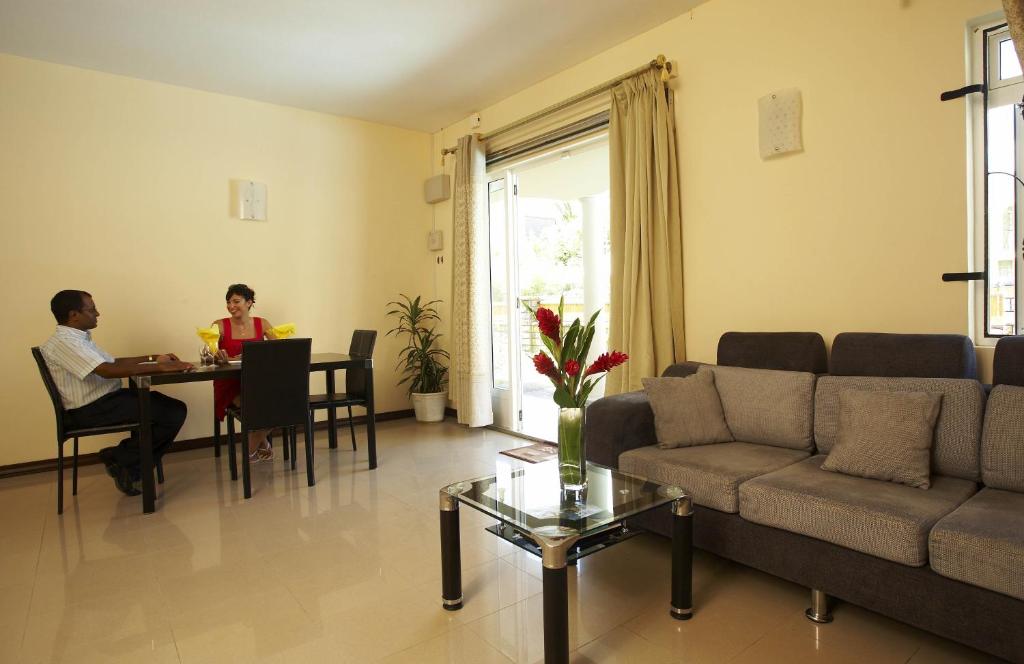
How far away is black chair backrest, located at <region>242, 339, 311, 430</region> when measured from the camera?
345 centimetres

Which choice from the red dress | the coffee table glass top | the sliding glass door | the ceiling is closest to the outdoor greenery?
the sliding glass door

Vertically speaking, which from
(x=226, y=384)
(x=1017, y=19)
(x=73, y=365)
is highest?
(x=1017, y=19)

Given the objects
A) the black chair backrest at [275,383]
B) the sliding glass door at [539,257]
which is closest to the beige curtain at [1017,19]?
the sliding glass door at [539,257]

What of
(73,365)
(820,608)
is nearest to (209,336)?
(73,365)

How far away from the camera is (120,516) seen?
10.4 feet

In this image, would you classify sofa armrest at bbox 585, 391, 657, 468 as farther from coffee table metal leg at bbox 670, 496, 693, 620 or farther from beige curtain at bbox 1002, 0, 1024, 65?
beige curtain at bbox 1002, 0, 1024, 65

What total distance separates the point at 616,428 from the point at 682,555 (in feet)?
2.55

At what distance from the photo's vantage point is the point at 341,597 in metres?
2.23

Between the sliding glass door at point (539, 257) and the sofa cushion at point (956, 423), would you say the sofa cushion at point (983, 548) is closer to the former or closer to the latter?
the sofa cushion at point (956, 423)

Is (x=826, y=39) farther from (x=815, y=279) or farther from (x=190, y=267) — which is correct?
(x=190, y=267)

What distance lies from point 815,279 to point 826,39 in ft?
3.93

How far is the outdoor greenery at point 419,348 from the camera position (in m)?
5.66

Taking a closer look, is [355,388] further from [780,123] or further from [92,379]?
[780,123]

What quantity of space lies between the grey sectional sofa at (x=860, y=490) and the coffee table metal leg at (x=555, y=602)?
752 mm
